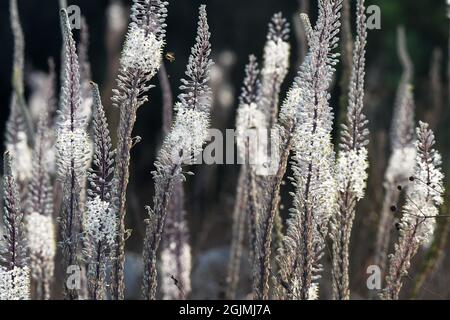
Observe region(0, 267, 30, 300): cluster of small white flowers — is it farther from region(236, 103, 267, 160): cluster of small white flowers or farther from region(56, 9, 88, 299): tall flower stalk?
region(236, 103, 267, 160): cluster of small white flowers

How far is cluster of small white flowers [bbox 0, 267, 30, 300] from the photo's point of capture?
224 centimetres

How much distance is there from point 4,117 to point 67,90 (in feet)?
19.6

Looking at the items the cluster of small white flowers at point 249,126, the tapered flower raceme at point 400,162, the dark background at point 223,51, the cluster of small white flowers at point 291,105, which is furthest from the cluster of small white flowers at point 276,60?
the dark background at point 223,51

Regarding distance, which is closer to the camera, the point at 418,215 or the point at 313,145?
the point at 313,145

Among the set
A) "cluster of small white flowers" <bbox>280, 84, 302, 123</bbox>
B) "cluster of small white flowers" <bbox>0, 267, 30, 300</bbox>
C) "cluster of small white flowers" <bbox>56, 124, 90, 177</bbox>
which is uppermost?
"cluster of small white flowers" <bbox>280, 84, 302, 123</bbox>

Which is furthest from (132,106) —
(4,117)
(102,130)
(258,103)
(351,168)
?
(4,117)

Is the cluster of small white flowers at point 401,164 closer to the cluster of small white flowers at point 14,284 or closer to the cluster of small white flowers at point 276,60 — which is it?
the cluster of small white flowers at point 276,60

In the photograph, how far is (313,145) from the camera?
227cm

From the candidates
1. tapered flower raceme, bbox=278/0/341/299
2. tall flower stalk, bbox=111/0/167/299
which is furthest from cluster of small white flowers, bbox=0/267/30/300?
tapered flower raceme, bbox=278/0/341/299

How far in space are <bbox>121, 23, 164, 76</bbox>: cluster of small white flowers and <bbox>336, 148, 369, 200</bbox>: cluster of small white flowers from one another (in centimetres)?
64

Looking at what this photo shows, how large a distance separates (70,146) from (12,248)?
345 millimetres

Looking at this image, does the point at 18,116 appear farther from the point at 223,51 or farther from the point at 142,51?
the point at 223,51

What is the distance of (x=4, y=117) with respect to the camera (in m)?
8.00

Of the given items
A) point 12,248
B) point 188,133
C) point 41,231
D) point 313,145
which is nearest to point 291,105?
point 313,145
